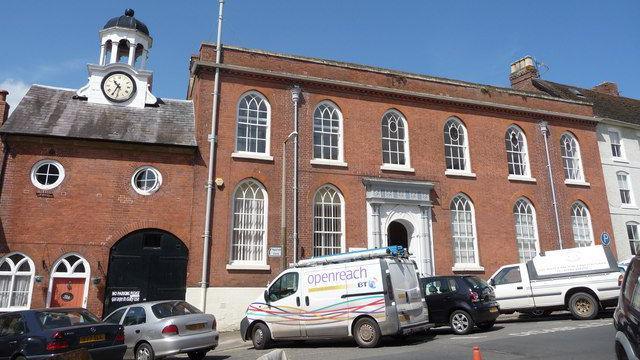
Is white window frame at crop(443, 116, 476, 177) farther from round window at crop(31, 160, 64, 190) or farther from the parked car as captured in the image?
the parked car

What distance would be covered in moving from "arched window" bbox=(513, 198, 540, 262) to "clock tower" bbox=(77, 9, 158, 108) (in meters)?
17.0

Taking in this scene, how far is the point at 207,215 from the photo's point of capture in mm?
17406

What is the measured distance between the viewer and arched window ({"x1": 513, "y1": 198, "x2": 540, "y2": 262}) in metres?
22.0

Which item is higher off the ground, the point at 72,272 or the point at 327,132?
the point at 327,132

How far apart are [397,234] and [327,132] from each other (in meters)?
5.49

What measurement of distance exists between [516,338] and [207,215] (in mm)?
10915

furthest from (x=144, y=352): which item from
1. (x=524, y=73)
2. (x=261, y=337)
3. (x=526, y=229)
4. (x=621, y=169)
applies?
(x=524, y=73)

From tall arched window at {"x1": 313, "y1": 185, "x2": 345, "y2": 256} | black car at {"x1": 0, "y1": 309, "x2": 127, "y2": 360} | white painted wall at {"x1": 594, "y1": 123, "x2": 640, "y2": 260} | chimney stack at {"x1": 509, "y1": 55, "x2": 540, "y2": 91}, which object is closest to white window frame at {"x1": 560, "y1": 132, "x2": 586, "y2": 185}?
white painted wall at {"x1": 594, "y1": 123, "x2": 640, "y2": 260}

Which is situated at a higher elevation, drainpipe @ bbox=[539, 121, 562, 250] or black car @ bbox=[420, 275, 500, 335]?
drainpipe @ bbox=[539, 121, 562, 250]

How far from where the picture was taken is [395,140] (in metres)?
21.4

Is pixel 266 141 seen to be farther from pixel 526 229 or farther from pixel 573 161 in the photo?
pixel 573 161

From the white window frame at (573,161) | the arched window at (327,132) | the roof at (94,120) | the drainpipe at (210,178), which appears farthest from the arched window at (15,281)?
the white window frame at (573,161)

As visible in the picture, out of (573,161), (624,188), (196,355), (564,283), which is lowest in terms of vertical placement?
(196,355)

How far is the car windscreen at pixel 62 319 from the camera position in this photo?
929 centimetres
